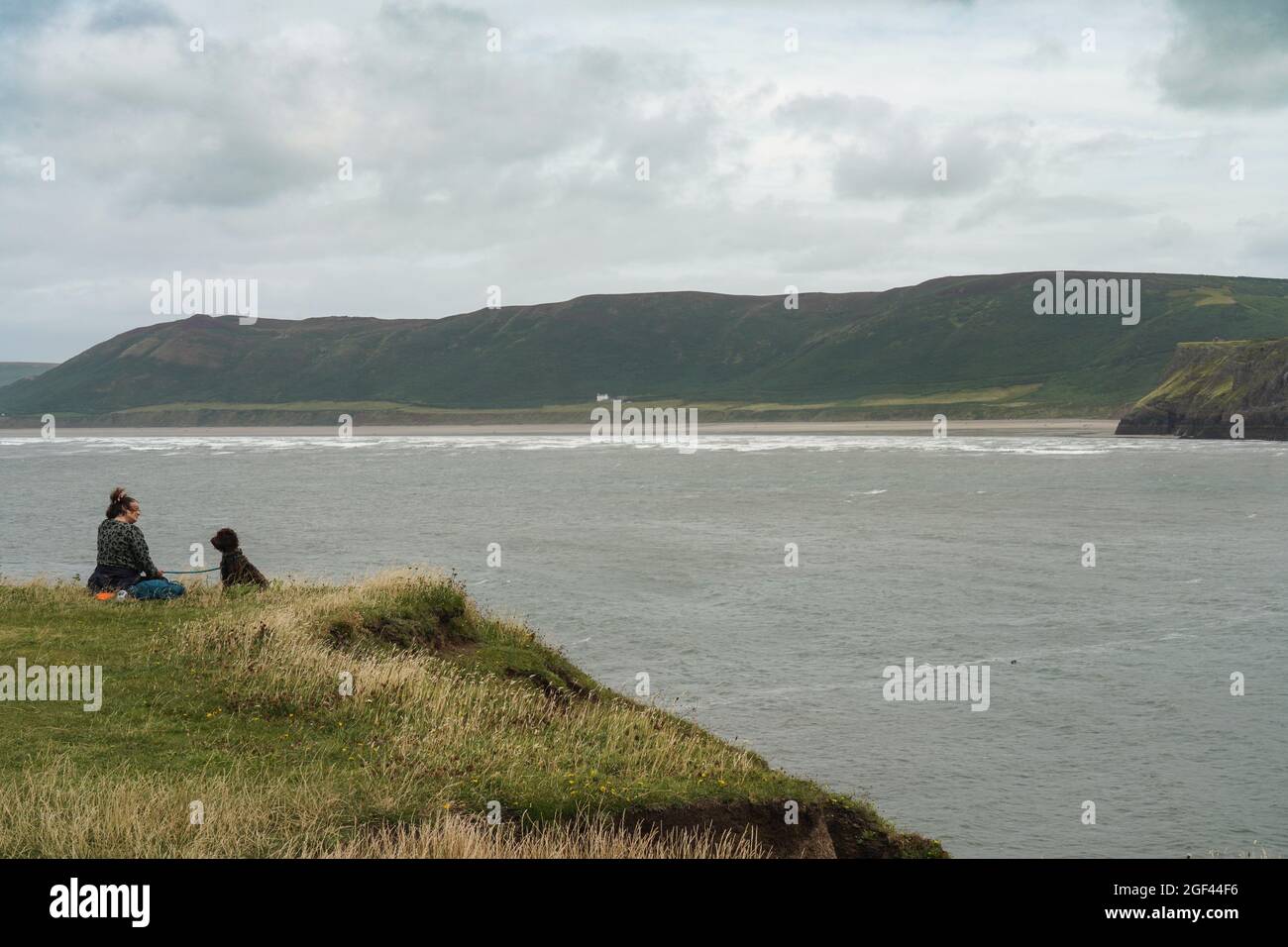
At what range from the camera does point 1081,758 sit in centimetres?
1994

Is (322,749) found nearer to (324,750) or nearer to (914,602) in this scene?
(324,750)

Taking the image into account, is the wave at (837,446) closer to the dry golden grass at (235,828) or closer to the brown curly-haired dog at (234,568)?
the brown curly-haired dog at (234,568)

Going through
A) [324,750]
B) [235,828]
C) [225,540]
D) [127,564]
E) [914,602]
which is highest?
[225,540]

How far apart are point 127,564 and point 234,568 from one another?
223 cm

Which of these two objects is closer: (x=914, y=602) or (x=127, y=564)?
(x=127, y=564)

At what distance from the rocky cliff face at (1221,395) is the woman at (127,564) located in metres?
120

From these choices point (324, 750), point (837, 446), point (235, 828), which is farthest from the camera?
point (837, 446)

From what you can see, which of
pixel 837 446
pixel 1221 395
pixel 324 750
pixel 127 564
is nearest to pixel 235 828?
pixel 324 750

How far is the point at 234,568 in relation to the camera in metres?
22.3

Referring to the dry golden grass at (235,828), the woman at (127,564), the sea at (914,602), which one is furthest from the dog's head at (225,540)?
the dry golden grass at (235,828)

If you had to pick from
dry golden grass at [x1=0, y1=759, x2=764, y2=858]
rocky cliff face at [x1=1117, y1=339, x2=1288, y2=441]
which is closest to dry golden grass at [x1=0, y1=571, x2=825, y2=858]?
dry golden grass at [x1=0, y1=759, x2=764, y2=858]
